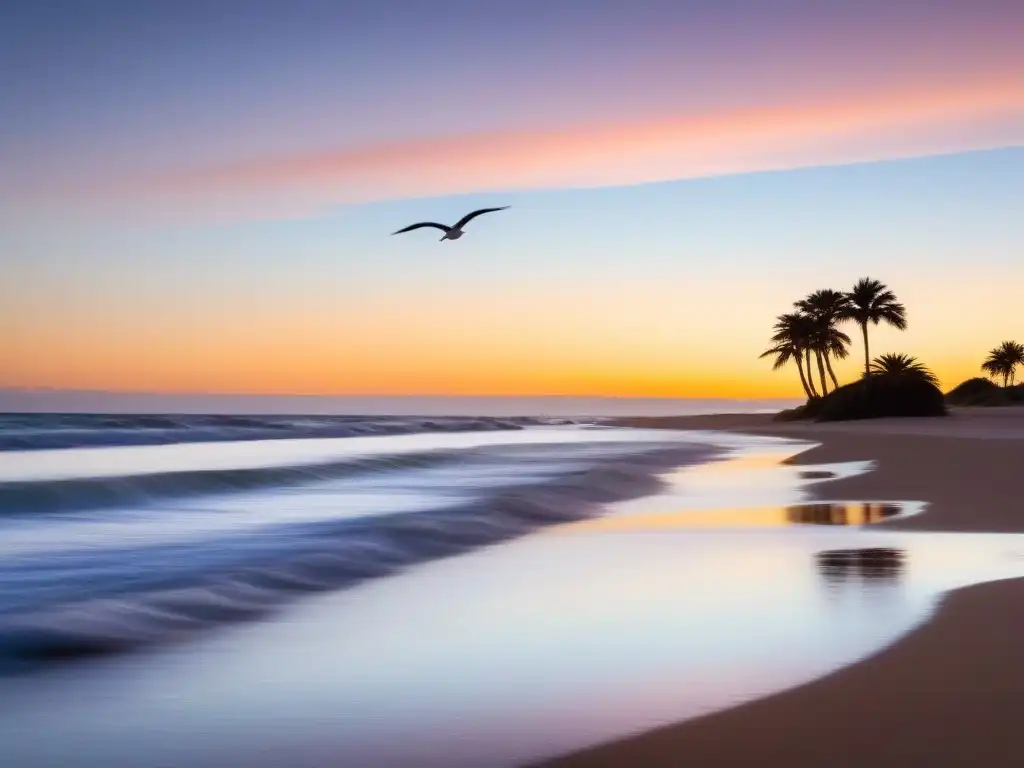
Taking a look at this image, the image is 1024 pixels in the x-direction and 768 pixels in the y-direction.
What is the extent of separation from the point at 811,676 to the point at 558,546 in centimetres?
546

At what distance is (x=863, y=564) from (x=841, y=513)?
172 inches

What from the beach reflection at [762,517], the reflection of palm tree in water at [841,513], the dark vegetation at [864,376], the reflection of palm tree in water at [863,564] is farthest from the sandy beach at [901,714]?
the dark vegetation at [864,376]

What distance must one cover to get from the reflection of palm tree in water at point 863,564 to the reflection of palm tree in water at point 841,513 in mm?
2450

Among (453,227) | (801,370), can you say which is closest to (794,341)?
(801,370)

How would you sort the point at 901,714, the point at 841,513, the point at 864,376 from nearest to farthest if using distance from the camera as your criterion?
1. the point at 901,714
2. the point at 841,513
3. the point at 864,376

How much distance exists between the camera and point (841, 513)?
13.1 m

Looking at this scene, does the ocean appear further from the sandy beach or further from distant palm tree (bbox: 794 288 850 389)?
distant palm tree (bbox: 794 288 850 389)

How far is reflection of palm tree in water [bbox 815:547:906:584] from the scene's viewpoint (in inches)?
323

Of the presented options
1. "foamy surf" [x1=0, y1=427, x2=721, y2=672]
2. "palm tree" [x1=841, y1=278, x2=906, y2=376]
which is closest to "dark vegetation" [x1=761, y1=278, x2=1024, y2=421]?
"palm tree" [x1=841, y1=278, x2=906, y2=376]

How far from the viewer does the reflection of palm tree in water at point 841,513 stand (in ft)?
40.1

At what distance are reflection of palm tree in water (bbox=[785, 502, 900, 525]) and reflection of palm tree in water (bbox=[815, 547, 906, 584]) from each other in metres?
2.45

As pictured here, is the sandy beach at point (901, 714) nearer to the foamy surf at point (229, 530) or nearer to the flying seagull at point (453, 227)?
the foamy surf at point (229, 530)

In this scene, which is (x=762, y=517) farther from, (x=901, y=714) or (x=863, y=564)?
(x=901, y=714)

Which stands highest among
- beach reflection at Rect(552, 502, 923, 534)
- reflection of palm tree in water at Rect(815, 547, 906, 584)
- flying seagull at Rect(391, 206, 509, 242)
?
flying seagull at Rect(391, 206, 509, 242)
